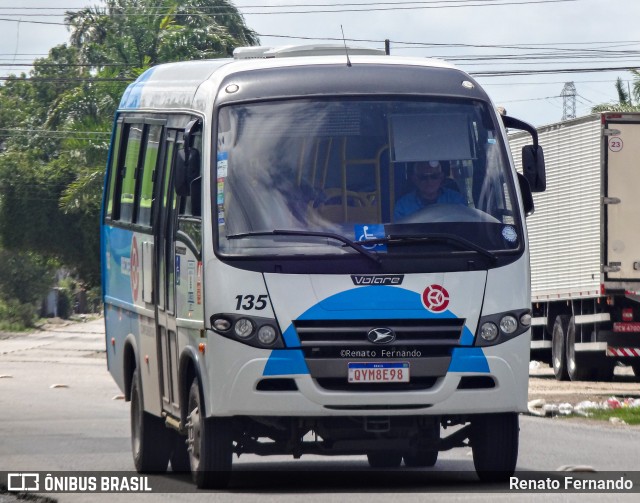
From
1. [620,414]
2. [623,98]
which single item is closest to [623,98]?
[623,98]

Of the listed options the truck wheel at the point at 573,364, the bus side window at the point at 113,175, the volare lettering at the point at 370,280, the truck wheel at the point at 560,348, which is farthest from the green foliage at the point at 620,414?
the truck wheel at the point at 560,348

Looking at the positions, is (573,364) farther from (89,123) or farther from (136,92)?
(89,123)

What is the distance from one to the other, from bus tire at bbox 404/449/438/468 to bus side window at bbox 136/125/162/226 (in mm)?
2740

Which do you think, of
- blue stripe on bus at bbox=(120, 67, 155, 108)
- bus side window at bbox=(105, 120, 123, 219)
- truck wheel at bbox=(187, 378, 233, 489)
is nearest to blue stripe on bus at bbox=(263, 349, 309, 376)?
truck wheel at bbox=(187, 378, 233, 489)

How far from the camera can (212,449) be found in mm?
11016

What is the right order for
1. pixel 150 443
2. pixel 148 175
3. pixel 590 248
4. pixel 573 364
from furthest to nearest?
pixel 573 364 → pixel 590 248 → pixel 148 175 → pixel 150 443

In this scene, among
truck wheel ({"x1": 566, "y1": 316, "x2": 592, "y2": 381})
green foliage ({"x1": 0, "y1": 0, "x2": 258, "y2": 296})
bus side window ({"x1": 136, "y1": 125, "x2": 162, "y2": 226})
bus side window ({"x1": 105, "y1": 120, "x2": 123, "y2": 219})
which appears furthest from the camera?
green foliage ({"x1": 0, "y1": 0, "x2": 258, "y2": 296})

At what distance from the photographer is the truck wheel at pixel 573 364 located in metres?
27.6

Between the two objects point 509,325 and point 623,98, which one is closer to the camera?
point 509,325

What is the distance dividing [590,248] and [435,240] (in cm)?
1667

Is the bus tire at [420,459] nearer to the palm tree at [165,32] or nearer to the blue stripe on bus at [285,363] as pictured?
the blue stripe on bus at [285,363]

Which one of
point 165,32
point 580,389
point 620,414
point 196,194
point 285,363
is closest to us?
point 285,363

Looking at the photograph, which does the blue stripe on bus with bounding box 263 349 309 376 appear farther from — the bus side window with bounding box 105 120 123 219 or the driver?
the bus side window with bounding box 105 120 123 219

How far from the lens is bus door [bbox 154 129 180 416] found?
11945 mm
